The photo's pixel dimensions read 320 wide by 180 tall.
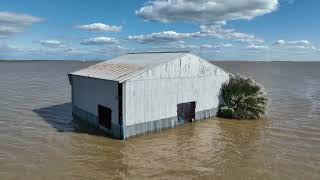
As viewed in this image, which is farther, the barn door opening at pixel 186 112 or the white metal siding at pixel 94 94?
the barn door opening at pixel 186 112

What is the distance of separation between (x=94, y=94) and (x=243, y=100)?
12.5 metres

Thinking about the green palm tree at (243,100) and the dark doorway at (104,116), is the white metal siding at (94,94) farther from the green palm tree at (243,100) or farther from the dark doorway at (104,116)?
the green palm tree at (243,100)

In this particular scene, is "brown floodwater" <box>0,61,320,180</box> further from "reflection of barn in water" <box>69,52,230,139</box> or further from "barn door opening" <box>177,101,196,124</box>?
"reflection of barn in water" <box>69,52,230,139</box>

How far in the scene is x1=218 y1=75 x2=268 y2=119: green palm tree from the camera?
1093 inches

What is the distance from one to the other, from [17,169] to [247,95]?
19029 mm

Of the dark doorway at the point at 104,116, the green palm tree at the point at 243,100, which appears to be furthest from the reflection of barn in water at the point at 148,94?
the green palm tree at the point at 243,100

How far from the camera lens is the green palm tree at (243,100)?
27766 millimetres

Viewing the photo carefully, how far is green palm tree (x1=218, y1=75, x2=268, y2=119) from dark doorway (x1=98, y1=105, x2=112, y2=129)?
10.5 metres

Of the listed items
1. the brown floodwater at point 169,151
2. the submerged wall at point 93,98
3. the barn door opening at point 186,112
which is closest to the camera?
the brown floodwater at point 169,151

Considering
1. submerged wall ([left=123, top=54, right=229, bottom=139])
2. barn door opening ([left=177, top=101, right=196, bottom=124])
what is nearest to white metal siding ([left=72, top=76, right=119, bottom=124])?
submerged wall ([left=123, top=54, right=229, bottom=139])

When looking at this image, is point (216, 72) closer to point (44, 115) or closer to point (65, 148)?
point (65, 148)

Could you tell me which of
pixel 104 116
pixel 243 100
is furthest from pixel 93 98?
pixel 243 100

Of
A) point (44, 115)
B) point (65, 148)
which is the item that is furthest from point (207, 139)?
point (44, 115)

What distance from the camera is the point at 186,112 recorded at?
1006 inches
